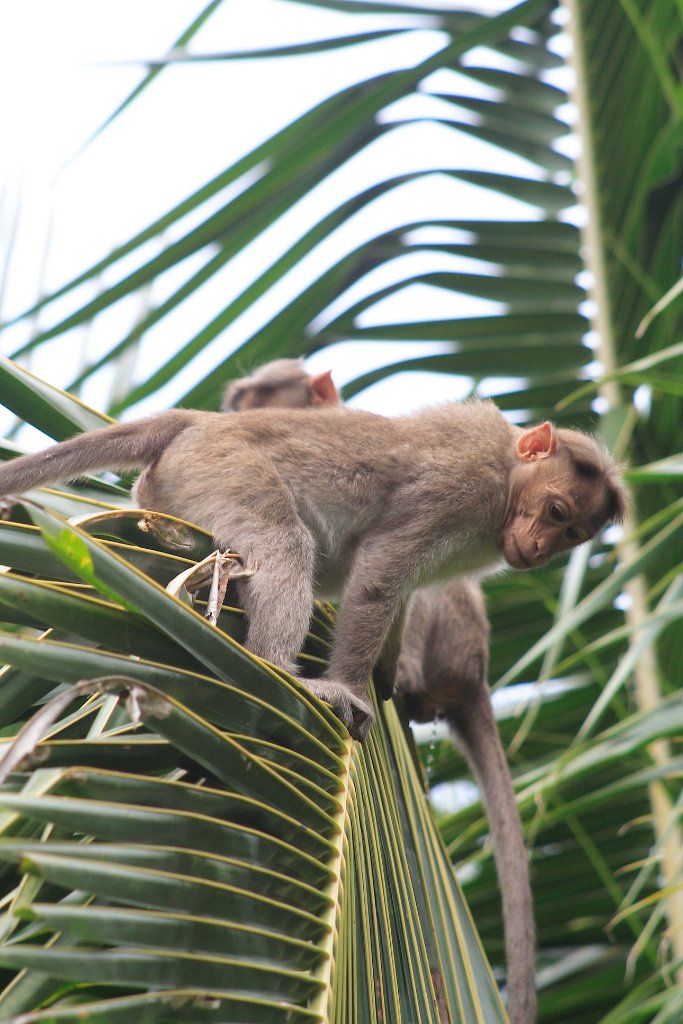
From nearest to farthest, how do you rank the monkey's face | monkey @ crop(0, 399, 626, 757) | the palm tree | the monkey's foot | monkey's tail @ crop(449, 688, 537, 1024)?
the palm tree, the monkey's foot, monkey @ crop(0, 399, 626, 757), monkey's tail @ crop(449, 688, 537, 1024), the monkey's face

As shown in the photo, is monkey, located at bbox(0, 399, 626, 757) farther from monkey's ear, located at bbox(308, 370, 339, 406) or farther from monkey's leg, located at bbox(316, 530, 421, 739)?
monkey's ear, located at bbox(308, 370, 339, 406)

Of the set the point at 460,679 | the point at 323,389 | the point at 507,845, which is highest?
the point at 323,389

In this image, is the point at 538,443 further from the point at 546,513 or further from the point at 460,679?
the point at 460,679

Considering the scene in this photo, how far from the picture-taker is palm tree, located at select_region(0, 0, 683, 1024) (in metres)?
1.46

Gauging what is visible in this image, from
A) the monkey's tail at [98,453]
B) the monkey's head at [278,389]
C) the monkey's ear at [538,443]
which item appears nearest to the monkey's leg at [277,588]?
the monkey's tail at [98,453]

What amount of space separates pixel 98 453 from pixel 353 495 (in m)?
0.94

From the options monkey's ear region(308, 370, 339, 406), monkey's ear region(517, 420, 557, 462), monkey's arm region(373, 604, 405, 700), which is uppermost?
monkey's ear region(308, 370, 339, 406)

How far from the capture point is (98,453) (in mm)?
3035

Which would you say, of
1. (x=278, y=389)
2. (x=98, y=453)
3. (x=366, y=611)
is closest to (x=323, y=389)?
(x=278, y=389)

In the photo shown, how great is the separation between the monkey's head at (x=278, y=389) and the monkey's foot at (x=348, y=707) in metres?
2.93

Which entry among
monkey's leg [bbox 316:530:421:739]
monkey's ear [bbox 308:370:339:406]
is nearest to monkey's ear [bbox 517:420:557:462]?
monkey's leg [bbox 316:530:421:739]

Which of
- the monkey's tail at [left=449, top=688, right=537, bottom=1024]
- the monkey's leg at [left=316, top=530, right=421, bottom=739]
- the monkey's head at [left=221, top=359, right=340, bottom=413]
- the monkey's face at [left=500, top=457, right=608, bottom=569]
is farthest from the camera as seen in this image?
the monkey's head at [left=221, top=359, right=340, bottom=413]

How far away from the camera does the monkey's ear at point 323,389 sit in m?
5.43

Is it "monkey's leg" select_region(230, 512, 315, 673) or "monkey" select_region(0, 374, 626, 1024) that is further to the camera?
"monkey" select_region(0, 374, 626, 1024)
